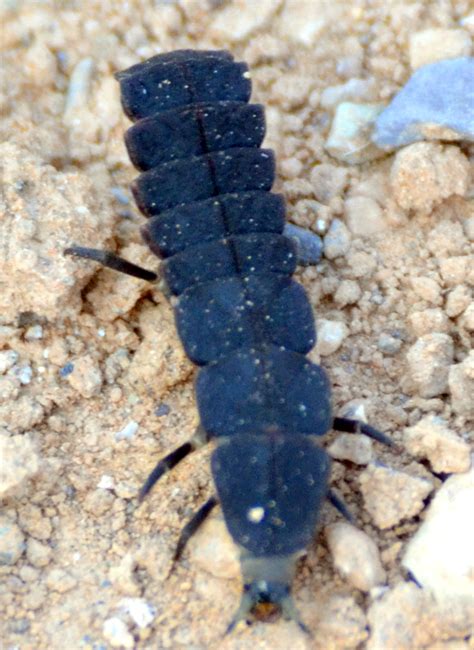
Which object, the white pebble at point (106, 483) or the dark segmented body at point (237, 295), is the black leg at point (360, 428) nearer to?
the dark segmented body at point (237, 295)

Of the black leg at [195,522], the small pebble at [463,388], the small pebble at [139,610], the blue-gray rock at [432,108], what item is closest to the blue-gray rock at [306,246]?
the blue-gray rock at [432,108]

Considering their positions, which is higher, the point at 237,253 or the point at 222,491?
the point at 237,253

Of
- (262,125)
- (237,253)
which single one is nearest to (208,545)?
(237,253)

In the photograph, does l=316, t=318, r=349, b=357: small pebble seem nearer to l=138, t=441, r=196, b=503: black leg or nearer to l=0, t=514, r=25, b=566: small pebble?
l=138, t=441, r=196, b=503: black leg

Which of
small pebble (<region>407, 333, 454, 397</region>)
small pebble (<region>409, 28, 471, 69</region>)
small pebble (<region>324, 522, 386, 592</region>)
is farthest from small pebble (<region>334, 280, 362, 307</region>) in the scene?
small pebble (<region>409, 28, 471, 69</region>)

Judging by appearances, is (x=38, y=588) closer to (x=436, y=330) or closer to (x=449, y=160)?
(x=436, y=330)

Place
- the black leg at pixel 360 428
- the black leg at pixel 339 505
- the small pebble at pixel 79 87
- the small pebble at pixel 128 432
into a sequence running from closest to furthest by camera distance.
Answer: the black leg at pixel 339 505 → the black leg at pixel 360 428 → the small pebble at pixel 128 432 → the small pebble at pixel 79 87

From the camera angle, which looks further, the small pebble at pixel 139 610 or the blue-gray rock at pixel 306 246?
the blue-gray rock at pixel 306 246
